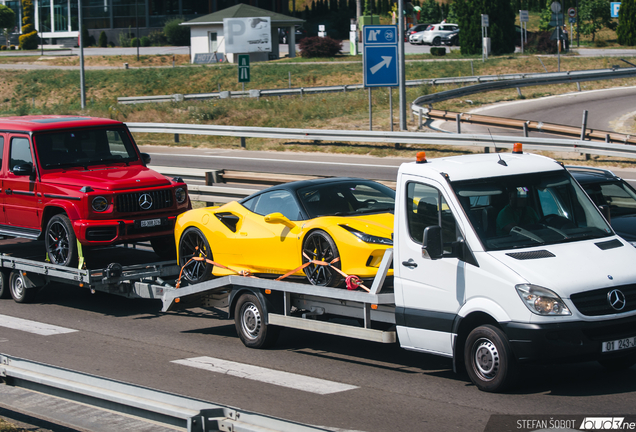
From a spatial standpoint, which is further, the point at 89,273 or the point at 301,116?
the point at 301,116

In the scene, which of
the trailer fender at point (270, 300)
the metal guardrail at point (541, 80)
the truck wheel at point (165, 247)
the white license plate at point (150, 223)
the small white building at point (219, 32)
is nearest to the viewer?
the trailer fender at point (270, 300)

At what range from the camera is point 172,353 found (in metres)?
8.80

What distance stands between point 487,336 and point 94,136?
740cm

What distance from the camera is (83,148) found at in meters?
11.7

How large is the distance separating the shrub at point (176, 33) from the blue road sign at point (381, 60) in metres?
69.0

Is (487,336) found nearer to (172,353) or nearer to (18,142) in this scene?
(172,353)

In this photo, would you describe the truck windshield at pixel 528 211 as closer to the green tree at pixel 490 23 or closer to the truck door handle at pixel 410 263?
the truck door handle at pixel 410 263

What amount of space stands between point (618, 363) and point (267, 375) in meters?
3.31

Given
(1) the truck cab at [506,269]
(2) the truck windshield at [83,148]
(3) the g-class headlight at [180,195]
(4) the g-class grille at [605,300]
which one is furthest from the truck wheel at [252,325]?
(2) the truck windshield at [83,148]

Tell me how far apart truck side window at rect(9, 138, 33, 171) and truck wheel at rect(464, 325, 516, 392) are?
737 cm

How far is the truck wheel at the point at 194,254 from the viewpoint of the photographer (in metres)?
9.91

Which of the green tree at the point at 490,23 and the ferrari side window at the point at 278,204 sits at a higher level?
the green tree at the point at 490,23

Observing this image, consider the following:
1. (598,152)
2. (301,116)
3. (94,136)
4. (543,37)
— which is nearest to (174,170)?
(94,136)

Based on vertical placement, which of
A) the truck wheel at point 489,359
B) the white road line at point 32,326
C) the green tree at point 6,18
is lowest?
the white road line at point 32,326
